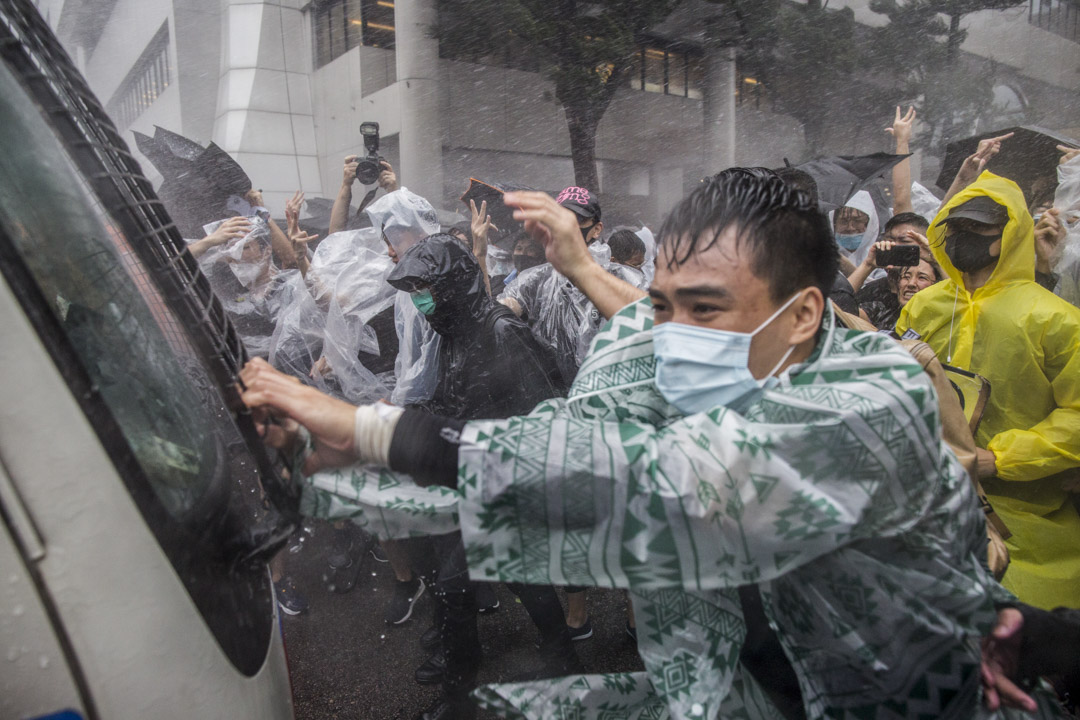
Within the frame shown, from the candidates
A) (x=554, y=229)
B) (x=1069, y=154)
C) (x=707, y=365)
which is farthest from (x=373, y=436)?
(x=1069, y=154)

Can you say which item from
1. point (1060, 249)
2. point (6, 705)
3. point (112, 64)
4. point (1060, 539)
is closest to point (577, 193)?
point (1060, 249)

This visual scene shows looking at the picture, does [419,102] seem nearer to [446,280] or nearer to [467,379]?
[446,280]

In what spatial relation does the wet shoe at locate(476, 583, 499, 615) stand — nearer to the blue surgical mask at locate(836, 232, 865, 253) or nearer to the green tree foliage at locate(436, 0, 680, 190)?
the blue surgical mask at locate(836, 232, 865, 253)

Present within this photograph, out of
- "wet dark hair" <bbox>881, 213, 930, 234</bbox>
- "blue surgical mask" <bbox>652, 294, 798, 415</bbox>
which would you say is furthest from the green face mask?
"wet dark hair" <bbox>881, 213, 930, 234</bbox>

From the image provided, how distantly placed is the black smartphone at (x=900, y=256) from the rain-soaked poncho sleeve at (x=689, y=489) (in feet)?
9.38

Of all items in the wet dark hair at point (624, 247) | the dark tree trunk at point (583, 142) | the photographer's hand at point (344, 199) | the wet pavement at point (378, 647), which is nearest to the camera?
A: the wet pavement at point (378, 647)

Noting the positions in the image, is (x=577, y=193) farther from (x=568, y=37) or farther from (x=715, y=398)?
(x=568, y=37)

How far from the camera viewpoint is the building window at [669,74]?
38.3 feet

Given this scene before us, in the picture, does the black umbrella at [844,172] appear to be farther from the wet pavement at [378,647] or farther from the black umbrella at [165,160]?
the black umbrella at [165,160]

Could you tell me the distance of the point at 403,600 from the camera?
3594 millimetres

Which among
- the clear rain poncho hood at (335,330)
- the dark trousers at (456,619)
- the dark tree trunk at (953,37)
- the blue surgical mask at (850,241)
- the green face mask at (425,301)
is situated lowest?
the dark trousers at (456,619)

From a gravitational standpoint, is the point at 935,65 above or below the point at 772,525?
above

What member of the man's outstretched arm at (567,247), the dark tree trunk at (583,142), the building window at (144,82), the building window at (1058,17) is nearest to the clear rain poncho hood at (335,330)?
the man's outstretched arm at (567,247)

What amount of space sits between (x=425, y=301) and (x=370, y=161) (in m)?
2.35
